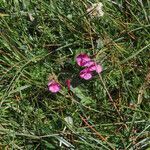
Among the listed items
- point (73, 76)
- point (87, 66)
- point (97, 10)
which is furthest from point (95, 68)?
point (97, 10)

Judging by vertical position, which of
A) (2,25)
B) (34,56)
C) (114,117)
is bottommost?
(114,117)

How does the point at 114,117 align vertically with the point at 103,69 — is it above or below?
below

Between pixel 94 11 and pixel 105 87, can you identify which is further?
pixel 94 11

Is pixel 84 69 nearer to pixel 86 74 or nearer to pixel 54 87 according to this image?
pixel 86 74

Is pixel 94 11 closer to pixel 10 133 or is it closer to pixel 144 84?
pixel 144 84

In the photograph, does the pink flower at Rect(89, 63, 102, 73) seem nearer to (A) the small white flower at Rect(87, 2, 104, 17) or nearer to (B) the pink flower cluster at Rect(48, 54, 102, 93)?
(B) the pink flower cluster at Rect(48, 54, 102, 93)

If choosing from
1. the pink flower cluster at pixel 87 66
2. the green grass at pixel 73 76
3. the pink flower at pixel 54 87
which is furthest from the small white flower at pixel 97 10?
the pink flower at pixel 54 87

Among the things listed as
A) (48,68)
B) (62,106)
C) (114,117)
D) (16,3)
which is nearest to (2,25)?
(16,3)

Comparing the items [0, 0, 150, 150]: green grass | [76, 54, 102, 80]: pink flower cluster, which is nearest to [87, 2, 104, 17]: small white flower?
[0, 0, 150, 150]: green grass
